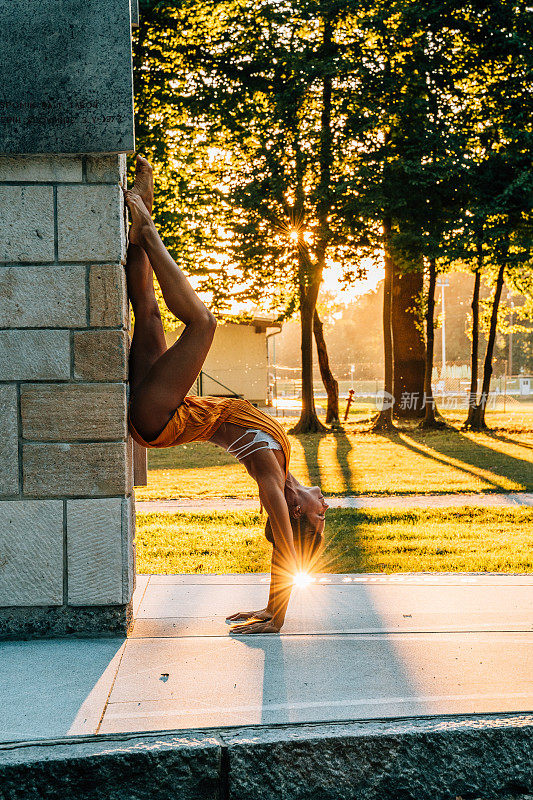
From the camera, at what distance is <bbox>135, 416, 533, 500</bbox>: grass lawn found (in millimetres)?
13359

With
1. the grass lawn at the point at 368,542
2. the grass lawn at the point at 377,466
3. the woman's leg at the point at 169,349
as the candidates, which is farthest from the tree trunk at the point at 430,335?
the woman's leg at the point at 169,349

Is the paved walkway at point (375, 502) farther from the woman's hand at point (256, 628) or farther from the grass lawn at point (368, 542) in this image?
the woman's hand at point (256, 628)

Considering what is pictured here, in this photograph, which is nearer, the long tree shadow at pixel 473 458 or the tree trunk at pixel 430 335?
the long tree shadow at pixel 473 458

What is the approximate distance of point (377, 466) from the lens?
16391 millimetres

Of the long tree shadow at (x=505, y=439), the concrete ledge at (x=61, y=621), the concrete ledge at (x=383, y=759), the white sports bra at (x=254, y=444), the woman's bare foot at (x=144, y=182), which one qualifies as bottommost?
the long tree shadow at (x=505, y=439)

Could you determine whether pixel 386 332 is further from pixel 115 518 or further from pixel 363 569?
pixel 115 518

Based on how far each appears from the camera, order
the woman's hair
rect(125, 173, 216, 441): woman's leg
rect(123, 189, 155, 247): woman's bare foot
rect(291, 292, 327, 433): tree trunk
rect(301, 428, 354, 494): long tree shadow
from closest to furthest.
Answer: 1. rect(125, 173, 216, 441): woman's leg
2. rect(123, 189, 155, 247): woman's bare foot
3. the woman's hair
4. rect(301, 428, 354, 494): long tree shadow
5. rect(291, 292, 327, 433): tree trunk

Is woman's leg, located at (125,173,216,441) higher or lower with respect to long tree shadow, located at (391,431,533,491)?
higher

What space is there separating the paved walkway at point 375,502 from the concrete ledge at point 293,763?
7697mm

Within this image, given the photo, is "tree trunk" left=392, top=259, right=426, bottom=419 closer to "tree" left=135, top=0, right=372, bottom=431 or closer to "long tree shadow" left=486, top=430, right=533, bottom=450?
"long tree shadow" left=486, top=430, right=533, bottom=450

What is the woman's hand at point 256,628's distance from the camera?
4.36m

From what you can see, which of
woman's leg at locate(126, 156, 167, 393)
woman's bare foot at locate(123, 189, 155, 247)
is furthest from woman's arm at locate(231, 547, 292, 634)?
woman's bare foot at locate(123, 189, 155, 247)

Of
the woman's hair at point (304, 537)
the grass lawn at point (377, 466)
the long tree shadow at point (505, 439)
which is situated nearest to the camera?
the woman's hair at point (304, 537)

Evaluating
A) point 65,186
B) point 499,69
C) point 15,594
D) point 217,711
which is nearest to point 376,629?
point 217,711
